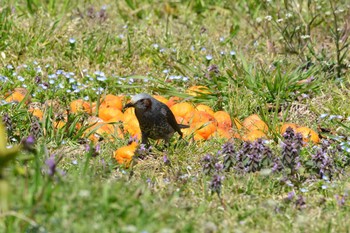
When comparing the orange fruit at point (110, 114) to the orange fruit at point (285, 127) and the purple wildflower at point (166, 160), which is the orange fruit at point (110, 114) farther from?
the orange fruit at point (285, 127)

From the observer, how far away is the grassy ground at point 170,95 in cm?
398

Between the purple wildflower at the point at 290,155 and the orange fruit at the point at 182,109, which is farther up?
the purple wildflower at the point at 290,155

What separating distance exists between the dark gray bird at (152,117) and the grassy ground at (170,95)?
0.17 m

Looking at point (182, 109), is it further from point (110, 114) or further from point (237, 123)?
point (110, 114)

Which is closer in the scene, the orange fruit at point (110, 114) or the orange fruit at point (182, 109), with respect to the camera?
the orange fruit at point (110, 114)

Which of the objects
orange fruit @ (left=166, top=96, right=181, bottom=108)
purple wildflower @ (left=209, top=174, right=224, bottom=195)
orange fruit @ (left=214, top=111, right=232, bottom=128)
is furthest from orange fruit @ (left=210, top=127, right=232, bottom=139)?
purple wildflower @ (left=209, top=174, right=224, bottom=195)


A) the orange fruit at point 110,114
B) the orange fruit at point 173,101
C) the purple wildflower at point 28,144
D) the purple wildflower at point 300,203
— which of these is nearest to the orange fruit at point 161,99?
the orange fruit at point 173,101

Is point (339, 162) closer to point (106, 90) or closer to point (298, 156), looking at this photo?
point (298, 156)

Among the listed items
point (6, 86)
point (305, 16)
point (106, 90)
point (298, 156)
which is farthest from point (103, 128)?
point (305, 16)

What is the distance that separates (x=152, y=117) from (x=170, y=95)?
1346 millimetres

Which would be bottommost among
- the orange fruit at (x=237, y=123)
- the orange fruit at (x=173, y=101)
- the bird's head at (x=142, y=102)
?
the orange fruit at (x=173, y=101)

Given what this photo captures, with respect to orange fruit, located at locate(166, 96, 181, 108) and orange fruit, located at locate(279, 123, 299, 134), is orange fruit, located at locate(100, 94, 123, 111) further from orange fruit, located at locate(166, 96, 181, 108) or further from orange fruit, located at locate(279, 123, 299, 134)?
orange fruit, located at locate(279, 123, 299, 134)

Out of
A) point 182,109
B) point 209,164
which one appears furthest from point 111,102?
point 209,164

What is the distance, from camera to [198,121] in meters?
6.56
